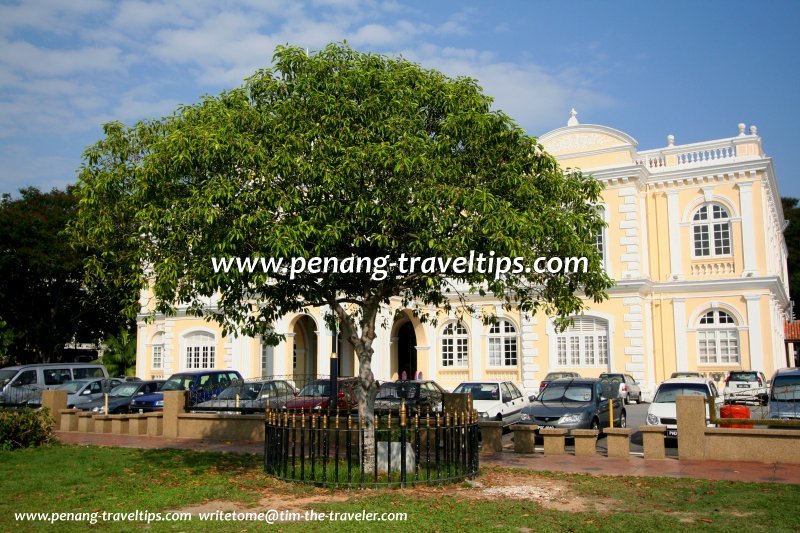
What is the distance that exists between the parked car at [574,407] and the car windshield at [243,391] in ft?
27.4

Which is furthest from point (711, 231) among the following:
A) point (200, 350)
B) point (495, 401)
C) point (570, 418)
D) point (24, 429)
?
point (24, 429)

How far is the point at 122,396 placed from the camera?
82.1 ft

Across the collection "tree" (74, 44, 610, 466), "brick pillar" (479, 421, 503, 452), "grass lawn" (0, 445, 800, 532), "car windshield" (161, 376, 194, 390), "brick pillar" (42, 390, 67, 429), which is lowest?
"grass lawn" (0, 445, 800, 532)

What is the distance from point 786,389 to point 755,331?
15.8 m

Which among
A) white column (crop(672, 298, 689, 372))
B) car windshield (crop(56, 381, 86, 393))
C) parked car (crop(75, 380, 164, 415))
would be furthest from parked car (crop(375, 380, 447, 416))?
white column (crop(672, 298, 689, 372))

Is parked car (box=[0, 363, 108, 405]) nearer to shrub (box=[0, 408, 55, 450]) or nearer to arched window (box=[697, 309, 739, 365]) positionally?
shrub (box=[0, 408, 55, 450])

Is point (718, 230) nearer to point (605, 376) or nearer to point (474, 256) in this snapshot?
point (605, 376)

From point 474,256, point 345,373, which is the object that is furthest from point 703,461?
point 345,373

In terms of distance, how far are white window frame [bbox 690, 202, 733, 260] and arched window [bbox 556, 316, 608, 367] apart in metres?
5.27

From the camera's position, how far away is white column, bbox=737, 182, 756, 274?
31078 mm

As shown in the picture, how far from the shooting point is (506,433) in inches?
774

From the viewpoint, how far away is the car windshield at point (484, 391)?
66.8 ft

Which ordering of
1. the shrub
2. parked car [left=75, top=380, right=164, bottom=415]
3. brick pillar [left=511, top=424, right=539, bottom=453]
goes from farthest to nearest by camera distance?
parked car [left=75, top=380, right=164, bottom=415] → the shrub → brick pillar [left=511, top=424, right=539, bottom=453]

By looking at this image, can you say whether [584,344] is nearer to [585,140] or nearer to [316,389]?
[585,140]
